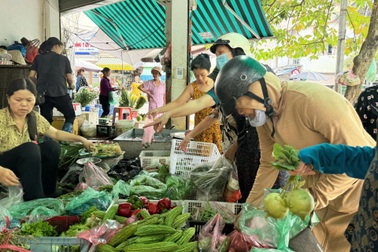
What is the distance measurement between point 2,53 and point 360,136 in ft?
22.7

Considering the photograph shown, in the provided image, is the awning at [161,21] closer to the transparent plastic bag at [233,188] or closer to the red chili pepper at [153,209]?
the transparent plastic bag at [233,188]

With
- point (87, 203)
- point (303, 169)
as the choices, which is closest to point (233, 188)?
point (87, 203)

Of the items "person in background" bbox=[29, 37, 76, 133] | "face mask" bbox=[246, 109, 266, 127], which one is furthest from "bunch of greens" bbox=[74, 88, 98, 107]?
"face mask" bbox=[246, 109, 266, 127]

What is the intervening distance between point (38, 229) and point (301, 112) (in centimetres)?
198

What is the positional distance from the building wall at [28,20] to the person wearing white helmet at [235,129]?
19.9 feet

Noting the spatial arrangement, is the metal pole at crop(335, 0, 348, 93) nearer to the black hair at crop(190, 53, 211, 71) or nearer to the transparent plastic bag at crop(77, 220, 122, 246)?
the black hair at crop(190, 53, 211, 71)

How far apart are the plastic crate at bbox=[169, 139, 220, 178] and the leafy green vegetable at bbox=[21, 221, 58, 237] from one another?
174 cm

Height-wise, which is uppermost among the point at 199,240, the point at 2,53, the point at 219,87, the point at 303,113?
the point at 2,53

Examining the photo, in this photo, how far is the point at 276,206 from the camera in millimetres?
1944

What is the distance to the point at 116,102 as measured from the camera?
14.1 meters

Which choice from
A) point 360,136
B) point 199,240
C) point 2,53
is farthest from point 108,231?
point 2,53

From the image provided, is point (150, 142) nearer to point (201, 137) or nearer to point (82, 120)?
point (201, 137)

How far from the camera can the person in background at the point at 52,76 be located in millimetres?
6809

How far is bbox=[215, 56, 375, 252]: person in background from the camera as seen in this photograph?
2137mm
